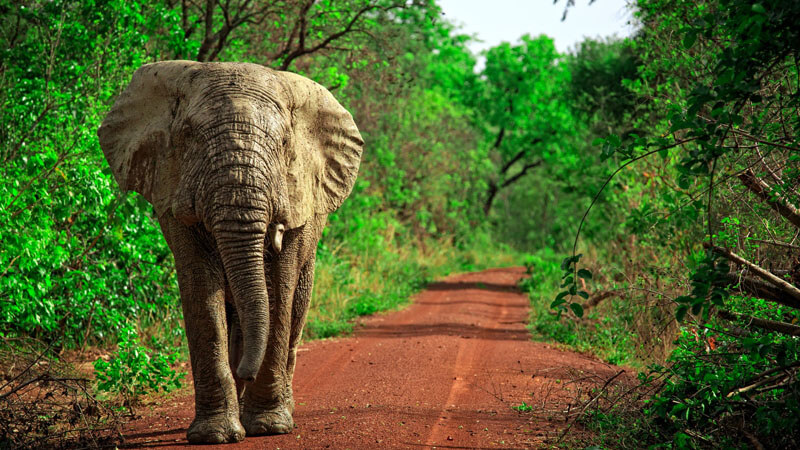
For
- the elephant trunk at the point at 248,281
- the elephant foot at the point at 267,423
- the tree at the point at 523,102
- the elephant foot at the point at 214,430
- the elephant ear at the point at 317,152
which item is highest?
the tree at the point at 523,102

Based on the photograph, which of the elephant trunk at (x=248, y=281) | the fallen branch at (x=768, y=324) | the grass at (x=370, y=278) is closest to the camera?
the fallen branch at (x=768, y=324)

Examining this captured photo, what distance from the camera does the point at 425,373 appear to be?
8.09m

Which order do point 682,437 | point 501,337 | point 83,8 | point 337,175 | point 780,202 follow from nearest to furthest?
point 682,437, point 780,202, point 337,175, point 83,8, point 501,337

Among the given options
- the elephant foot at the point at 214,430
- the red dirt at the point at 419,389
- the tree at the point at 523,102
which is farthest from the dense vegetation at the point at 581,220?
the tree at the point at 523,102

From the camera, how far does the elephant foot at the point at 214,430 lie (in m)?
5.18

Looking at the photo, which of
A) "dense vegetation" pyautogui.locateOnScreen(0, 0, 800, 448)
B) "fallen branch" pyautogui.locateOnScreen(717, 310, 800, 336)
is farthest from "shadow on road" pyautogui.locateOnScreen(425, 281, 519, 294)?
"fallen branch" pyautogui.locateOnScreen(717, 310, 800, 336)

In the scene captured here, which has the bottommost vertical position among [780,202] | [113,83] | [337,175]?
[780,202]

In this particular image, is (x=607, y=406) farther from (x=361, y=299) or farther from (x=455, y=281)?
(x=455, y=281)

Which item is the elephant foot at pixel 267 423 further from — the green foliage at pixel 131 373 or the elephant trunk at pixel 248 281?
the green foliage at pixel 131 373

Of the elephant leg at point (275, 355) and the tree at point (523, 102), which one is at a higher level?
the tree at point (523, 102)

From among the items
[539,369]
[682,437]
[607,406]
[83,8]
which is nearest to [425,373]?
[539,369]

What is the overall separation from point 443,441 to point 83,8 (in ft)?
21.4

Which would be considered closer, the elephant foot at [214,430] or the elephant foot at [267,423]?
the elephant foot at [214,430]

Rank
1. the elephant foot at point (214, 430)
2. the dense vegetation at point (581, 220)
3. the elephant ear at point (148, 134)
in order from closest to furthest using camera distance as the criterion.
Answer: the dense vegetation at point (581, 220), the elephant foot at point (214, 430), the elephant ear at point (148, 134)
